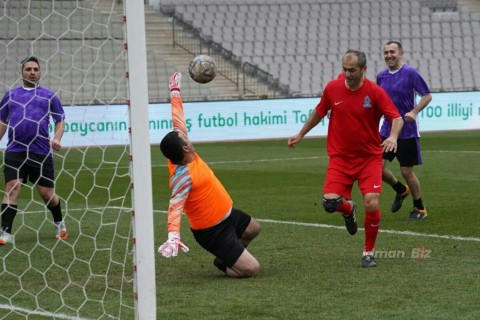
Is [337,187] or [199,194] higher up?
[199,194]

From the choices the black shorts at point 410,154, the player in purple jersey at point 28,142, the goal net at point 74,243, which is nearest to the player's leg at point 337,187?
the goal net at point 74,243

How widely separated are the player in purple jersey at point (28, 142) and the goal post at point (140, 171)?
3.62 metres

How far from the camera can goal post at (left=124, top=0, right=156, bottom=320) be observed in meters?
6.20

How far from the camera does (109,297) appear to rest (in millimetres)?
7422

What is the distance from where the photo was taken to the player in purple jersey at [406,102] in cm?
1166

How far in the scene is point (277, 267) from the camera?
8.68m

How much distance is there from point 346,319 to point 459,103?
23.0m

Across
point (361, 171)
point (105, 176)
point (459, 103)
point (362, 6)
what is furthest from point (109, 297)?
point (362, 6)

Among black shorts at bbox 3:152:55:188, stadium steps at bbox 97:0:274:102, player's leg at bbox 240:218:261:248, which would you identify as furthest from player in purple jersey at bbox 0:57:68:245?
stadium steps at bbox 97:0:274:102

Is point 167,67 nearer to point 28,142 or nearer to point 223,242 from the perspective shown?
point 28,142

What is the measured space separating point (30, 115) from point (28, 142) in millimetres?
398

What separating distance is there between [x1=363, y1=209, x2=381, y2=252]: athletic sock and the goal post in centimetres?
289

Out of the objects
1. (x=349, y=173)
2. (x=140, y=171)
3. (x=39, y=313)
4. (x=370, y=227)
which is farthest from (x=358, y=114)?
(x=39, y=313)

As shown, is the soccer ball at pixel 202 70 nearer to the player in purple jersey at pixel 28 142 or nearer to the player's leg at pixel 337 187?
the player's leg at pixel 337 187
